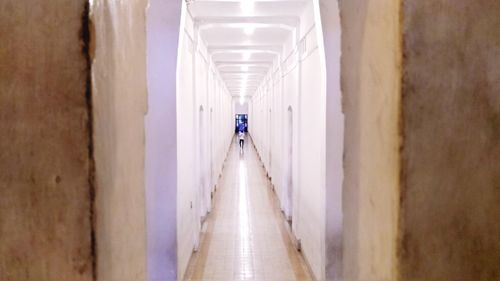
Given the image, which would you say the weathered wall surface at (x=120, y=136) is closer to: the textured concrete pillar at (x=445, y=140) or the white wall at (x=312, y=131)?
the textured concrete pillar at (x=445, y=140)

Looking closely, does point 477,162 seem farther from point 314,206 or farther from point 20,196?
point 314,206

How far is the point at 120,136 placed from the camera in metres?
1.64

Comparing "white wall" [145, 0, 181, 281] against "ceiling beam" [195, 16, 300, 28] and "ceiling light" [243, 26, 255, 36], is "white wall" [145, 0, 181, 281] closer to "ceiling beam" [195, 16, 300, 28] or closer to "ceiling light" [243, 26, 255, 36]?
"ceiling beam" [195, 16, 300, 28]

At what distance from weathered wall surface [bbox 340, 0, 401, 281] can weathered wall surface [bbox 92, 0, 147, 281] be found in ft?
3.01

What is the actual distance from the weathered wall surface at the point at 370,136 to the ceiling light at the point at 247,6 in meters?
5.78

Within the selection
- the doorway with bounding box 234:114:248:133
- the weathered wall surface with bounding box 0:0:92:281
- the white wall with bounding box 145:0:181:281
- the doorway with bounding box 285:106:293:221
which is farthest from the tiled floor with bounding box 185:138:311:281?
the doorway with bounding box 234:114:248:133

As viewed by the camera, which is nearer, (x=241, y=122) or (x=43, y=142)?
(x=43, y=142)

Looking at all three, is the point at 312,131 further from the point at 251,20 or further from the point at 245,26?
the point at 245,26

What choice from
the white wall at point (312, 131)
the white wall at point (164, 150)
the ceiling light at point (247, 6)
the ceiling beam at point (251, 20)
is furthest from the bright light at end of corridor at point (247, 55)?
the white wall at point (164, 150)

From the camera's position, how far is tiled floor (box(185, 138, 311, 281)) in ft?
23.9

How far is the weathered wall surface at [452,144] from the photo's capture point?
4.72ft

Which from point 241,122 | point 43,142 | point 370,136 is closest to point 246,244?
point 370,136

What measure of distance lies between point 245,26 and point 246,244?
4572 mm

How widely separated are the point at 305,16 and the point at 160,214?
14.3 feet
